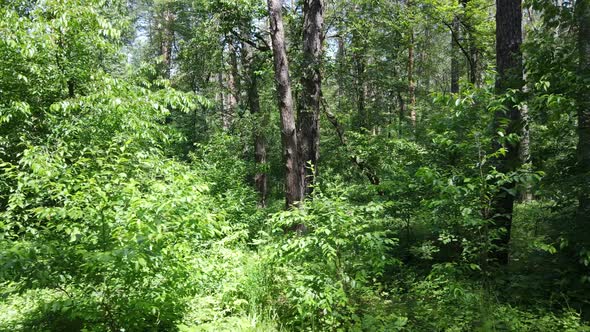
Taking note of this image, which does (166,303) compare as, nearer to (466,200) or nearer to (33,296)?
(33,296)

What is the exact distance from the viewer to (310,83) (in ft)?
24.5

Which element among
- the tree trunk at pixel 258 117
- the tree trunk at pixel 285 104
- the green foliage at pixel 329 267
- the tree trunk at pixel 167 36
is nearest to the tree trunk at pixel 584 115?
the green foliage at pixel 329 267

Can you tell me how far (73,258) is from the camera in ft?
10.4

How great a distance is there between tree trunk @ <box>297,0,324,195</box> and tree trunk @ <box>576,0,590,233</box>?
424cm

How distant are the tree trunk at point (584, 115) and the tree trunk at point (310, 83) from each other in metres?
4.24

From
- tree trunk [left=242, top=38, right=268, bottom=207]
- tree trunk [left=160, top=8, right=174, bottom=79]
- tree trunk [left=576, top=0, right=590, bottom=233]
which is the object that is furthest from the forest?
tree trunk [left=160, top=8, right=174, bottom=79]

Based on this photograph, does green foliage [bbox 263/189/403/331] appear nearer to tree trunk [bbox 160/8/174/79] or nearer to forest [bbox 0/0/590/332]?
forest [bbox 0/0/590/332]

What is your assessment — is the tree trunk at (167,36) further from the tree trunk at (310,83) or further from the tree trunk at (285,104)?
the tree trunk at (310,83)

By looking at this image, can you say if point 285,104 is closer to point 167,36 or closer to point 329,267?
point 329,267

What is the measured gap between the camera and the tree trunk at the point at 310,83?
285 inches

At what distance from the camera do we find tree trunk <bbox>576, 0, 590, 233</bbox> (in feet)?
12.4

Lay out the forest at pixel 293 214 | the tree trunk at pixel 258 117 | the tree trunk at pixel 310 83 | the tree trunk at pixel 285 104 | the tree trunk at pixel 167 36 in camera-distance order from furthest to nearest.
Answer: the tree trunk at pixel 167 36
the tree trunk at pixel 258 117
the tree trunk at pixel 310 83
the tree trunk at pixel 285 104
the forest at pixel 293 214

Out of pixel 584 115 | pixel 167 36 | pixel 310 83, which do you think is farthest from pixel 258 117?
pixel 167 36

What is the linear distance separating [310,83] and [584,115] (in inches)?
185
